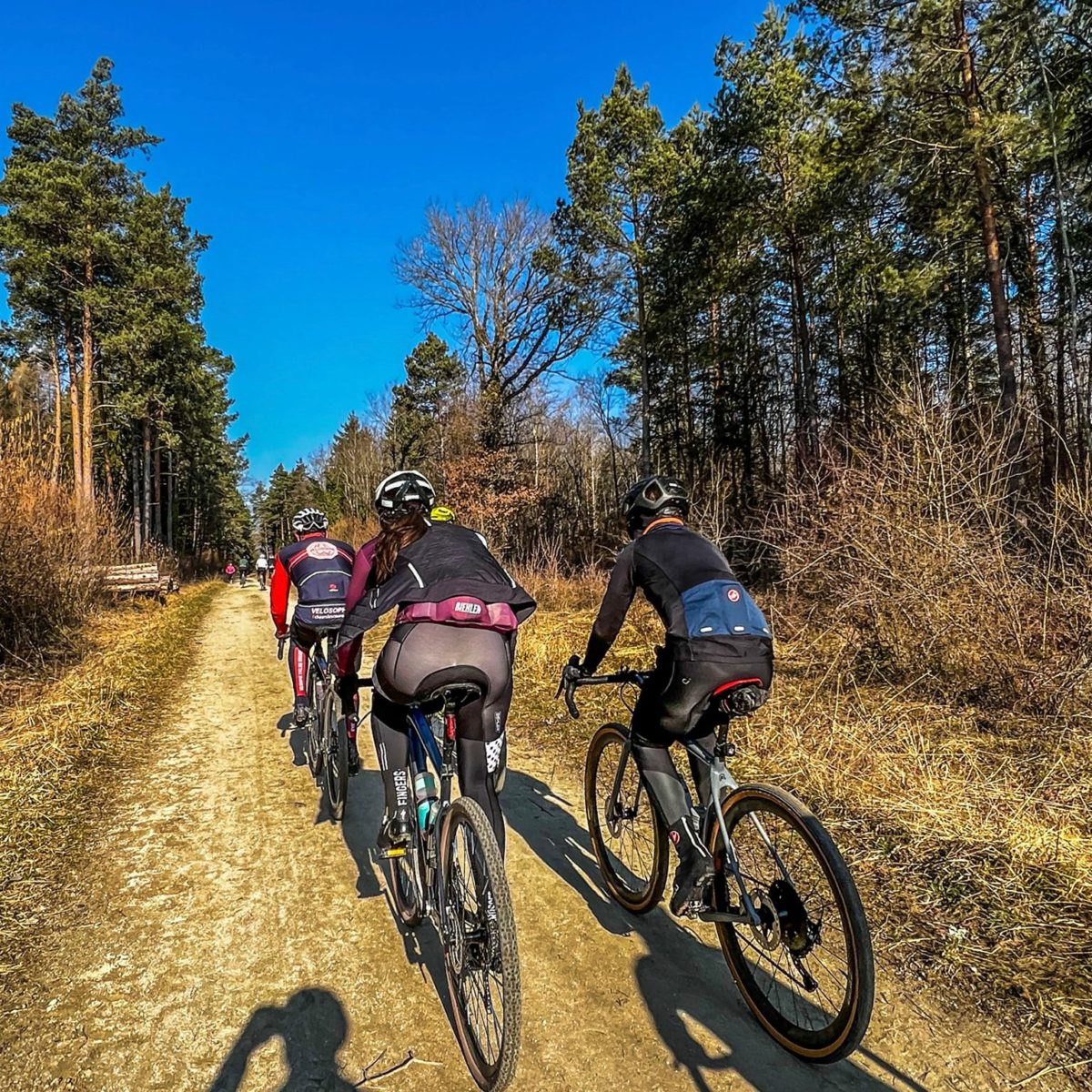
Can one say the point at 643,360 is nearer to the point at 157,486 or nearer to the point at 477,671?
the point at 477,671

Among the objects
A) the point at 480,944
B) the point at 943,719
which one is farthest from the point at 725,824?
the point at 943,719

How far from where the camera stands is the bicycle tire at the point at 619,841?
3094mm

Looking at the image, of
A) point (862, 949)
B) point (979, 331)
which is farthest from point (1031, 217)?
point (862, 949)

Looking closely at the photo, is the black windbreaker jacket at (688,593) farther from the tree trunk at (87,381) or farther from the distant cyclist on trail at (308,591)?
the tree trunk at (87,381)

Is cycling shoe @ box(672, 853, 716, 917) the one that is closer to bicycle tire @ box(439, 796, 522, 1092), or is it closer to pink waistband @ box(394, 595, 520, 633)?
bicycle tire @ box(439, 796, 522, 1092)

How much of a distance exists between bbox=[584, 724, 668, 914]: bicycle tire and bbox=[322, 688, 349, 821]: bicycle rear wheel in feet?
5.39

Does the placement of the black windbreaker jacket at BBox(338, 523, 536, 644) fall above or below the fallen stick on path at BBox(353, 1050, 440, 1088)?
above

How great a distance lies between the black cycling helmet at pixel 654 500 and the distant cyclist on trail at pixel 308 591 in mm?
2631

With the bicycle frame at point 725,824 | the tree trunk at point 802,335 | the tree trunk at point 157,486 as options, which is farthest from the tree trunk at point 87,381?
the bicycle frame at point 725,824

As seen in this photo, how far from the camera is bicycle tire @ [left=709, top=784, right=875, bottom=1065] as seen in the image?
2020mm

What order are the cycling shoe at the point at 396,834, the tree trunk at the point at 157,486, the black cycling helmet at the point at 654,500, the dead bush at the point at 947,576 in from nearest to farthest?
the cycling shoe at the point at 396,834
the black cycling helmet at the point at 654,500
the dead bush at the point at 947,576
the tree trunk at the point at 157,486

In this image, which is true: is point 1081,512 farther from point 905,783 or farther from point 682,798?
point 682,798

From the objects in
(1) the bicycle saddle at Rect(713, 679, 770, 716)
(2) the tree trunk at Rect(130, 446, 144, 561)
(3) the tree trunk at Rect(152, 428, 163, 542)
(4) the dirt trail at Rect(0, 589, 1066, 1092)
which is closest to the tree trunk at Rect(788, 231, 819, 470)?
(1) the bicycle saddle at Rect(713, 679, 770, 716)

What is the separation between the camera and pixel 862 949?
2.01 meters
